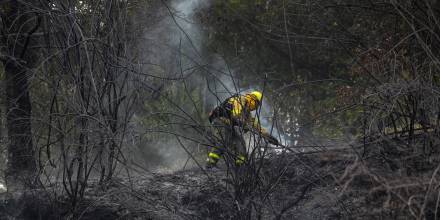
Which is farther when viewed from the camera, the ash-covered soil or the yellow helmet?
the ash-covered soil

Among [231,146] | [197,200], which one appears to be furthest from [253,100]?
[197,200]

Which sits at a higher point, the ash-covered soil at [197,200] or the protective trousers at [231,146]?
the protective trousers at [231,146]

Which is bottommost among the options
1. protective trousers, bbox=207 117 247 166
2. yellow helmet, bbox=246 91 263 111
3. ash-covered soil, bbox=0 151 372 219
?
ash-covered soil, bbox=0 151 372 219

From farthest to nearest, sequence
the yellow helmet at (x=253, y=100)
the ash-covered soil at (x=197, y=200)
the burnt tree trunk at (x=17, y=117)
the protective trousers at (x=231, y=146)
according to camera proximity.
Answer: the burnt tree trunk at (x=17, y=117)
the ash-covered soil at (x=197, y=200)
the protective trousers at (x=231, y=146)
the yellow helmet at (x=253, y=100)

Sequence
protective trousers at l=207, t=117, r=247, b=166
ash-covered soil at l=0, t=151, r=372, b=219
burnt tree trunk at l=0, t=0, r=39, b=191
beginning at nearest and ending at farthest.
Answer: protective trousers at l=207, t=117, r=247, b=166 < ash-covered soil at l=0, t=151, r=372, b=219 < burnt tree trunk at l=0, t=0, r=39, b=191

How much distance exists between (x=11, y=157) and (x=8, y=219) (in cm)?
129

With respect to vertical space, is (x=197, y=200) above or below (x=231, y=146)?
below

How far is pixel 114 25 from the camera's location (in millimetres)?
6359

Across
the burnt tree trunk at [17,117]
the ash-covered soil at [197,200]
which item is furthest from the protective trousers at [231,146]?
the burnt tree trunk at [17,117]

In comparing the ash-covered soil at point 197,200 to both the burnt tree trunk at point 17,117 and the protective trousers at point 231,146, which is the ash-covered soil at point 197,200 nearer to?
the protective trousers at point 231,146

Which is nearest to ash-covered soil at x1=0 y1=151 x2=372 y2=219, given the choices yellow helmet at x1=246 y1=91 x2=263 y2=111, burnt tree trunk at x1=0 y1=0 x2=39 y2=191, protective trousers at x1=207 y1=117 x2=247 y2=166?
protective trousers at x1=207 y1=117 x2=247 y2=166

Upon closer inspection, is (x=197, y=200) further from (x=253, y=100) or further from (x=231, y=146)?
(x=253, y=100)

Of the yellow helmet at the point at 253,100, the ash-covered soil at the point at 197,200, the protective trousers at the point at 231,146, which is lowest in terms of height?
the ash-covered soil at the point at 197,200

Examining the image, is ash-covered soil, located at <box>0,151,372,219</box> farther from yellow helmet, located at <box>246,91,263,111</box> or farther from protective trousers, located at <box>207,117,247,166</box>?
yellow helmet, located at <box>246,91,263,111</box>
